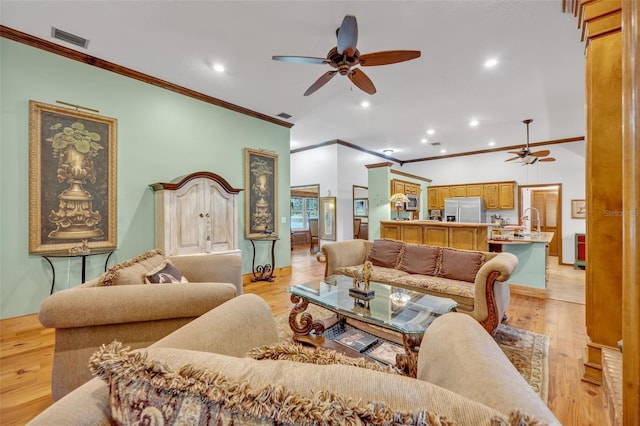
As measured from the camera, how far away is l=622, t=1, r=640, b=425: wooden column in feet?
1.85

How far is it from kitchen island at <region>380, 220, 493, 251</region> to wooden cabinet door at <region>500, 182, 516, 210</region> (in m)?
4.05

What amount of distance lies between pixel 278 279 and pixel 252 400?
4444mm

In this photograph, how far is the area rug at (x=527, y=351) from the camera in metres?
1.92

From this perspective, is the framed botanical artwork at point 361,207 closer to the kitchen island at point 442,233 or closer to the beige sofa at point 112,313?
the kitchen island at point 442,233

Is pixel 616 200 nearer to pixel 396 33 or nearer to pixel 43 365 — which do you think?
pixel 396 33

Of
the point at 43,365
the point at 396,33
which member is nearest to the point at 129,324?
the point at 43,365

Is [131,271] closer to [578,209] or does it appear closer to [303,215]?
[578,209]

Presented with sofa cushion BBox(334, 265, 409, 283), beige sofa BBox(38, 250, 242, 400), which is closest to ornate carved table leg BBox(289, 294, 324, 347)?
beige sofa BBox(38, 250, 242, 400)

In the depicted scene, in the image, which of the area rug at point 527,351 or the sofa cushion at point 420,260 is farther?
the sofa cushion at point 420,260

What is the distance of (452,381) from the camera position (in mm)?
659

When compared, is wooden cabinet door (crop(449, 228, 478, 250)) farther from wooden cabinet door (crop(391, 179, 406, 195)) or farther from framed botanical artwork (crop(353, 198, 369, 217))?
framed botanical artwork (crop(353, 198, 369, 217))

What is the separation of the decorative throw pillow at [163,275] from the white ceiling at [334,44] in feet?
7.67

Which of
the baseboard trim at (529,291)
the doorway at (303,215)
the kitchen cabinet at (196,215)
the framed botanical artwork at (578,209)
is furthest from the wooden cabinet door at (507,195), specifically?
the kitchen cabinet at (196,215)

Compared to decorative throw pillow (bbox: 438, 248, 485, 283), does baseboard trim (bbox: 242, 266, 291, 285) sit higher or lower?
lower
